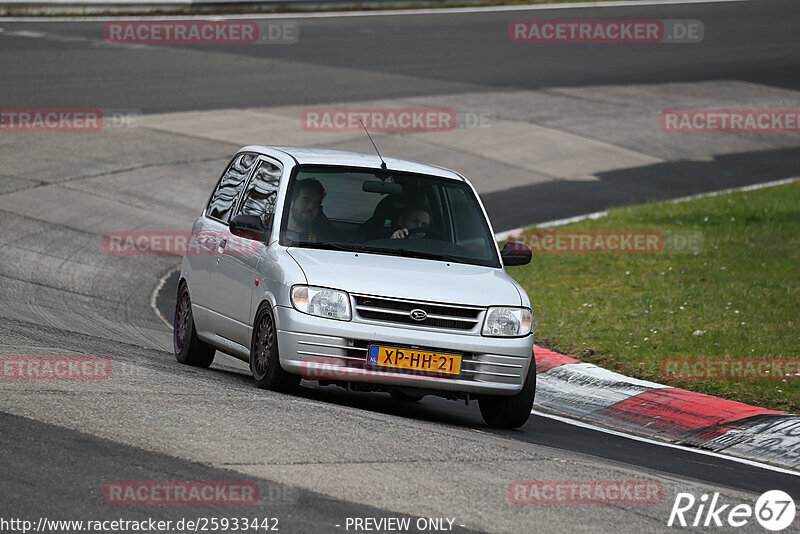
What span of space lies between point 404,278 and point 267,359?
43.4 inches

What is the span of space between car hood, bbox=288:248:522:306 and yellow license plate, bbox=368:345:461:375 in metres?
0.35

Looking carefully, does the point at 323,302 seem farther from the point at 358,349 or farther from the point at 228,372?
the point at 228,372

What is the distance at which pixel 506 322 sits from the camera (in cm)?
877

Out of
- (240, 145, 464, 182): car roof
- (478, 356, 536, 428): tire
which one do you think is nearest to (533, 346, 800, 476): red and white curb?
(478, 356, 536, 428): tire

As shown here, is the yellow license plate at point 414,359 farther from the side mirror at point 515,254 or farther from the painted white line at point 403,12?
the painted white line at point 403,12

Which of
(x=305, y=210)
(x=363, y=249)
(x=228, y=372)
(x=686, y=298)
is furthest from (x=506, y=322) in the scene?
(x=686, y=298)

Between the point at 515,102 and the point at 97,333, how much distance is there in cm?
1821

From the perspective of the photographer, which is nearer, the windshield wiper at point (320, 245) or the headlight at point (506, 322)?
the headlight at point (506, 322)

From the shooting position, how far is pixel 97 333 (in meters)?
11.5

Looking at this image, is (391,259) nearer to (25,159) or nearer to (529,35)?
(25,159)

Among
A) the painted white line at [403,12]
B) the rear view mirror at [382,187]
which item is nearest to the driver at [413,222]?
the rear view mirror at [382,187]

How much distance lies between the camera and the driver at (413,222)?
9529 mm

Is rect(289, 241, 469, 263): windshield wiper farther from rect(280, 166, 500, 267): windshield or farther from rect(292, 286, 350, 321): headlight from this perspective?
rect(292, 286, 350, 321): headlight

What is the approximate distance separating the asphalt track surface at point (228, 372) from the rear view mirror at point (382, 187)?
1555mm
